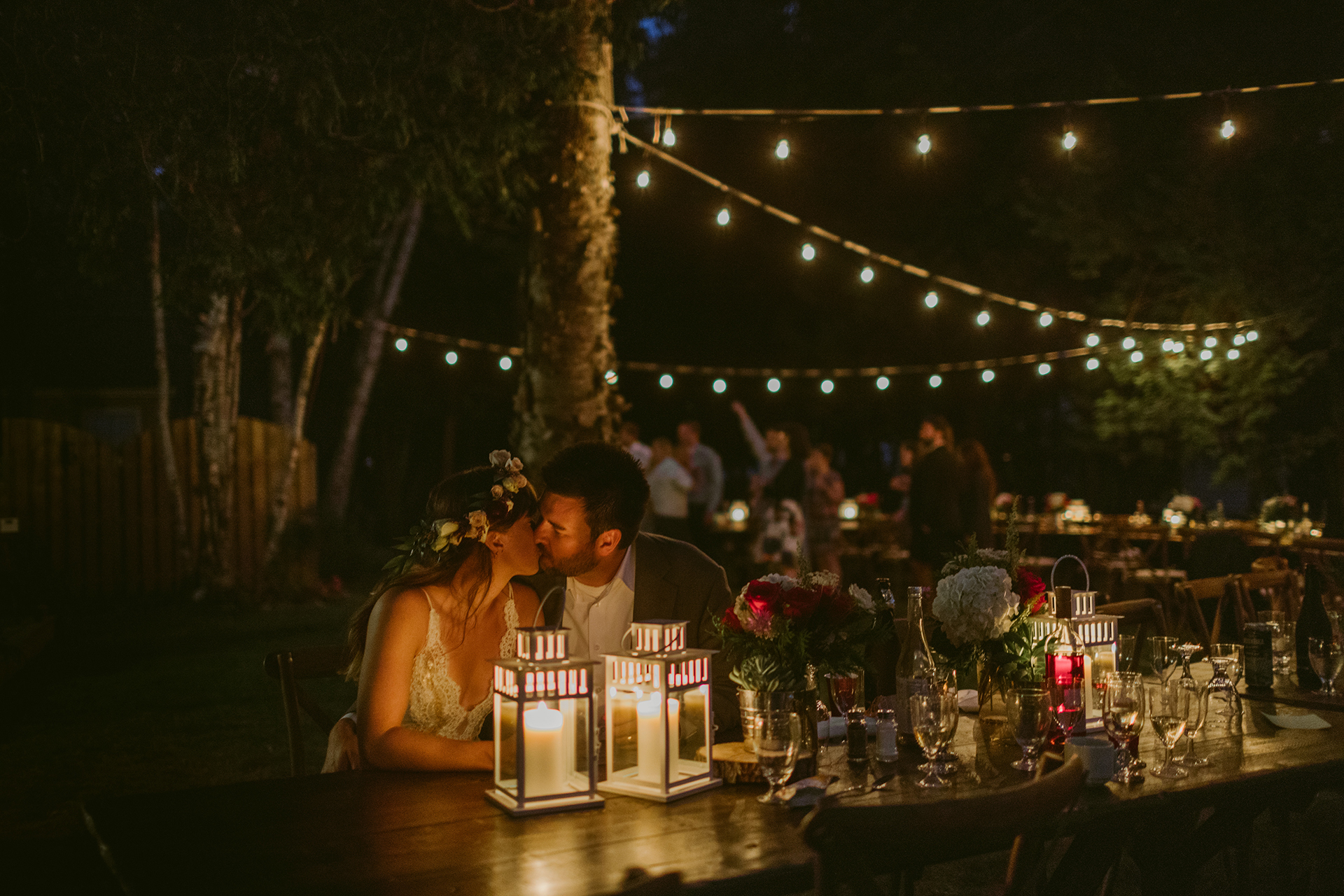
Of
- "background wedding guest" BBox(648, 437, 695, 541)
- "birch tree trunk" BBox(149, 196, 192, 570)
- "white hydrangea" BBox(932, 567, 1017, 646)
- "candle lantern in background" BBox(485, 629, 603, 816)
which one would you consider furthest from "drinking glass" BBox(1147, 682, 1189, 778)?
"birch tree trunk" BBox(149, 196, 192, 570)

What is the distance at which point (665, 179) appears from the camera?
54.3ft

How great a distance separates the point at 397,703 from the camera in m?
2.54

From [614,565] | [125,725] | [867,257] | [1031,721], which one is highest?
[867,257]

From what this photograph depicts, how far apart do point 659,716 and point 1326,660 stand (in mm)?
2210


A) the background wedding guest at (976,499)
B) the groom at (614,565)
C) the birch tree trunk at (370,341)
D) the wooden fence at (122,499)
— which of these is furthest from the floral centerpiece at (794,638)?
the birch tree trunk at (370,341)

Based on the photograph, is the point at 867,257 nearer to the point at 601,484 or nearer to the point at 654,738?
the point at 601,484

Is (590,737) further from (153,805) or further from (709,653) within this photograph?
(153,805)

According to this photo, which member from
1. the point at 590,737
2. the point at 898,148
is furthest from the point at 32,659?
the point at 898,148

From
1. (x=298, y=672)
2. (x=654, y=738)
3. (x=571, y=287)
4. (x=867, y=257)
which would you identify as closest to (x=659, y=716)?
(x=654, y=738)

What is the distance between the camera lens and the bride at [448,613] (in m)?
2.58

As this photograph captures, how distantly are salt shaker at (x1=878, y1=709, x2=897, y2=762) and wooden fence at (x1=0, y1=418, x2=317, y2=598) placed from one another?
997 cm

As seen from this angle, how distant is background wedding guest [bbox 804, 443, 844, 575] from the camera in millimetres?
9320

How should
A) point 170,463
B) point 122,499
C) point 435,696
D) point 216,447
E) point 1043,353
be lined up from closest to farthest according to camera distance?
point 435,696, point 216,447, point 170,463, point 122,499, point 1043,353

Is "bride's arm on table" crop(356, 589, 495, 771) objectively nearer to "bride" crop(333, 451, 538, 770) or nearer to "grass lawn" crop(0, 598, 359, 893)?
"bride" crop(333, 451, 538, 770)
